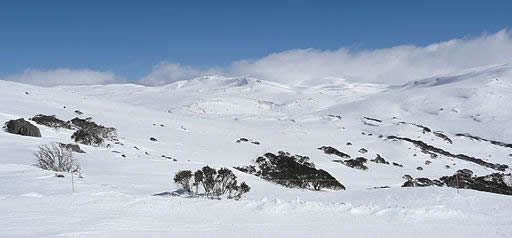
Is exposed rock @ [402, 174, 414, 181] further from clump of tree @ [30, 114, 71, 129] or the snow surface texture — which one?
clump of tree @ [30, 114, 71, 129]

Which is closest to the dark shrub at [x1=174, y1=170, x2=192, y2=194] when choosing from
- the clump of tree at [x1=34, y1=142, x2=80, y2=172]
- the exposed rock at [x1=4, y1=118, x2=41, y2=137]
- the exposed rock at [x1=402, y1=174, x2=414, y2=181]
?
the clump of tree at [x1=34, y1=142, x2=80, y2=172]

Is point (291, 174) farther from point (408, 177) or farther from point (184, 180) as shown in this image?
point (408, 177)

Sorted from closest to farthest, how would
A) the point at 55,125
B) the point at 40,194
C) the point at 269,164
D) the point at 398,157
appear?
the point at 40,194
the point at 269,164
the point at 55,125
the point at 398,157

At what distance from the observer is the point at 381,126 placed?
233 ft

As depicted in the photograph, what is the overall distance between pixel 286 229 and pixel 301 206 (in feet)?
6.48

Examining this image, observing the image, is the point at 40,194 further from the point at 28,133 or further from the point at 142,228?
the point at 28,133

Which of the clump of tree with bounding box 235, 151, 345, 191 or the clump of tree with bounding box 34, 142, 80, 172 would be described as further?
the clump of tree with bounding box 235, 151, 345, 191

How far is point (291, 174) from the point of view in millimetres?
24125

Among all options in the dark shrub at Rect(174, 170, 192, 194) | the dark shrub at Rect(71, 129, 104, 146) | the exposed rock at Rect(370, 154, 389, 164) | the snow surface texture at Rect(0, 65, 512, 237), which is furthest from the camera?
the exposed rock at Rect(370, 154, 389, 164)

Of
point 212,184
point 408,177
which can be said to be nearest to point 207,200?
point 212,184

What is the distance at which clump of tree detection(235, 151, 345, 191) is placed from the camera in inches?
824

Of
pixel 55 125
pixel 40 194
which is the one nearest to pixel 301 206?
pixel 40 194

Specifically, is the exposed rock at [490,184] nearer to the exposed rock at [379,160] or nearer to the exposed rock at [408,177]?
the exposed rock at [408,177]

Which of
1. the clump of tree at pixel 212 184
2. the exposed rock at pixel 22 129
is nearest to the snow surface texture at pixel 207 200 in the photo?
the clump of tree at pixel 212 184
